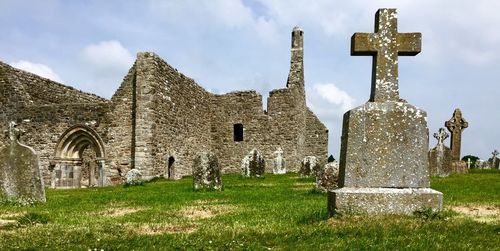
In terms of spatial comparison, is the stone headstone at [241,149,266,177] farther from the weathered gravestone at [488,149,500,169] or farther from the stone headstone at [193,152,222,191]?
the weathered gravestone at [488,149,500,169]

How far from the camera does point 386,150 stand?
6.30m

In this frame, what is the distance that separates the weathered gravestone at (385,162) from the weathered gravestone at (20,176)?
282 inches

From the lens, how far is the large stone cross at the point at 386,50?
6.46m

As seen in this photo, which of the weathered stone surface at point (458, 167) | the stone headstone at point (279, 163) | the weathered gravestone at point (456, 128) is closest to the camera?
the weathered stone surface at point (458, 167)

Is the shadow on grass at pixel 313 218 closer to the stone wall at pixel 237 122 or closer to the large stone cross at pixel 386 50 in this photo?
the large stone cross at pixel 386 50

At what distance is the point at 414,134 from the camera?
20.7 ft

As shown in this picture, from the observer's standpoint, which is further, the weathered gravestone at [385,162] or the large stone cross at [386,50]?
the large stone cross at [386,50]

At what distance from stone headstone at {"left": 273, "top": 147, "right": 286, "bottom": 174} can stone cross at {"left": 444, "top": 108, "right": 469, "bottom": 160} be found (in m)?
9.11

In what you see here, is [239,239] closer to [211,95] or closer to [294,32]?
[211,95]

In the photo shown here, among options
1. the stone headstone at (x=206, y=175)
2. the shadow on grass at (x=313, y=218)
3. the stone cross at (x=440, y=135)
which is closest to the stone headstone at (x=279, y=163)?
the stone cross at (x=440, y=135)

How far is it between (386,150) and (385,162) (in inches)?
6.3

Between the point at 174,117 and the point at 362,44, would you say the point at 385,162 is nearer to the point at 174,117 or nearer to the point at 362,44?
the point at 362,44

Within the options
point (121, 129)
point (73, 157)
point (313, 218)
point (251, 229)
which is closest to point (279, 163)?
point (121, 129)

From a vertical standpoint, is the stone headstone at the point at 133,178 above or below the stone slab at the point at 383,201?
below
